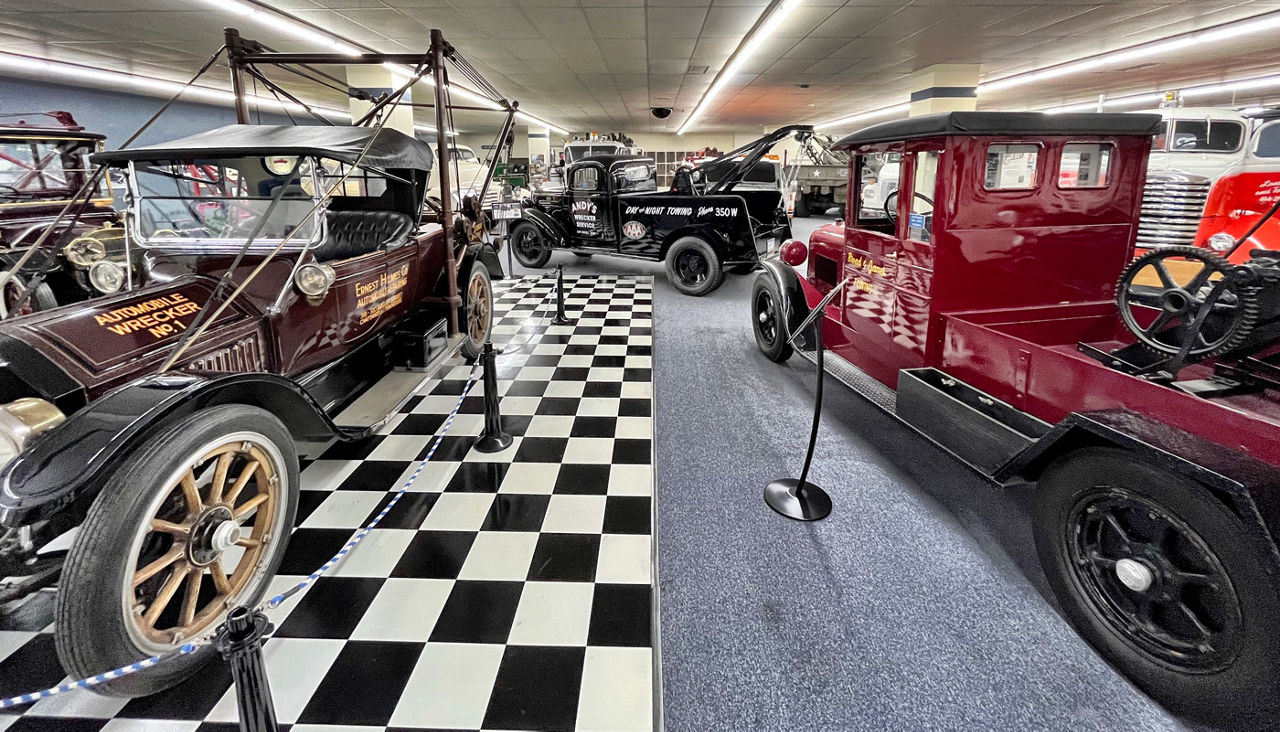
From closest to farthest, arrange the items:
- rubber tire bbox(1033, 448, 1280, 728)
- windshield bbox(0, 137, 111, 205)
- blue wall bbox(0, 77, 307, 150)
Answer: rubber tire bbox(1033, 448, 1280, 728) → windshield bbox(0, 137, 111, 205) → blue wall bbox(0, 77, 307, 150)

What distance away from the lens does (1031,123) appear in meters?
2.96

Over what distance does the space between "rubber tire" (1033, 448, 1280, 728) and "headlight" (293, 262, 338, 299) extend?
325 centimetres

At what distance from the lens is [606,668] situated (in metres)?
2.01

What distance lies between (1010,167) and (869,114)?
18.9m

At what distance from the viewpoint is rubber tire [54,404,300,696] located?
5.34 feet

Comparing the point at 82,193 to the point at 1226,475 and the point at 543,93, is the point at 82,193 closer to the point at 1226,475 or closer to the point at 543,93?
the point at 1226,475

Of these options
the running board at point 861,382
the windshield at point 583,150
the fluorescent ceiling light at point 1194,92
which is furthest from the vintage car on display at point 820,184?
the running board at point 861,382

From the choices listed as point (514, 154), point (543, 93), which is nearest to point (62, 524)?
point (543, 93)

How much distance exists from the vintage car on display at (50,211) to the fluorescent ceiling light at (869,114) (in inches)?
638

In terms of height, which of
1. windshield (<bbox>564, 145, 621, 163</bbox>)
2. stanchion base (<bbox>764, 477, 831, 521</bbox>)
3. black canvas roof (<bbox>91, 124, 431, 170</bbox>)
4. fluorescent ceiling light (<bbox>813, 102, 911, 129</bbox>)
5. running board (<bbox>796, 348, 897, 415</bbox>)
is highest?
fluorescent ceiling light (<bbox>813, 102, 911, 129</bbox>)

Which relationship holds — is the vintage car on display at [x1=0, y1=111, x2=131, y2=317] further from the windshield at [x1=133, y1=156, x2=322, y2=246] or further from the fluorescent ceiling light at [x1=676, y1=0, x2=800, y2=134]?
the fluorescent ceiling light at [x1=676, y1=0, x2=800, y2=134]

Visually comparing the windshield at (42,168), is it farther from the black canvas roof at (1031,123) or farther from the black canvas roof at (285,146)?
the black canvas roof at (1031,123)

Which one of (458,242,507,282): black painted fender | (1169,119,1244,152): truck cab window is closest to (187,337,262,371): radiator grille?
(458,242,507,282): black painted fender

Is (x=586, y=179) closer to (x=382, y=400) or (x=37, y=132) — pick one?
(x=37, y=132)
